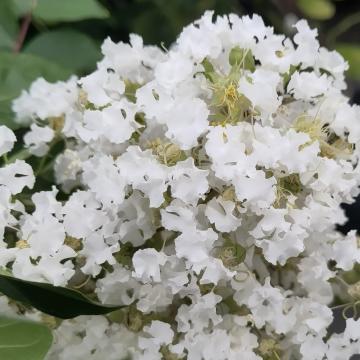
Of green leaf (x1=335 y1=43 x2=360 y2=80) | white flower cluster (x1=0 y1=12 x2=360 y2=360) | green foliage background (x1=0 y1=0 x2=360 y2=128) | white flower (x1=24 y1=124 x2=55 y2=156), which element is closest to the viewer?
white flower cluster (x1=0 y1=12 x2=360 y2=360)

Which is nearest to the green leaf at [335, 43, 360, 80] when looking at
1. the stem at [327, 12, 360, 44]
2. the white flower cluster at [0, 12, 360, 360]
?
the stem at [327, 12, 360, 44]

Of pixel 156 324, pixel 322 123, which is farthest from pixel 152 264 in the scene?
pixel 322 123

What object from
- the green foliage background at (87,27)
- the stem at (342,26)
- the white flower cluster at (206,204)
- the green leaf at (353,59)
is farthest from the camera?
the stem at (342,26)

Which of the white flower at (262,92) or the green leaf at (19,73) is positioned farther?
the green leaf at (19,73)

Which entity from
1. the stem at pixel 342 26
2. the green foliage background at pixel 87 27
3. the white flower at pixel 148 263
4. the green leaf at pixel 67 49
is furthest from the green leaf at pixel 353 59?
the white flower at pixel 148 263

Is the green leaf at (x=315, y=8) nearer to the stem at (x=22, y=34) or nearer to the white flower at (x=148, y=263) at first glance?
the stem at (x=22, y=34)

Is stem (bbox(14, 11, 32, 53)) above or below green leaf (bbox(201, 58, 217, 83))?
below

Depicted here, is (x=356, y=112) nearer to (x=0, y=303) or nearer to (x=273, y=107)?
(x=273, y=107)

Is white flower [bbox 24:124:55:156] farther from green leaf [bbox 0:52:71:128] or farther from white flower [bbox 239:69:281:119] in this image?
white flower [bbox 239:69:281:119]
